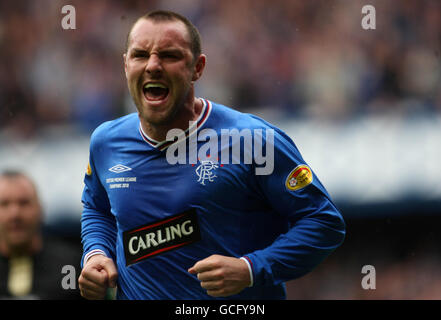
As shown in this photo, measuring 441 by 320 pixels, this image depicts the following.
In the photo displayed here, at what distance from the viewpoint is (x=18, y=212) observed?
3.89 meters

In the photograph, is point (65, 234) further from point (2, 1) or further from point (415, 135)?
point (415, 135)

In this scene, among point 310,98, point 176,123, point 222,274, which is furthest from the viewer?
point 310,98

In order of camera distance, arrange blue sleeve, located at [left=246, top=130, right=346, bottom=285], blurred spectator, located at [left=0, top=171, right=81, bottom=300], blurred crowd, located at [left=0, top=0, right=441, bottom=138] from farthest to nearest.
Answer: blurred crowd, located at [left=0, top=0, right=441, bottom=138] → blurred spectator, located at [left=0, top=171, right=81, bottom=300] → blue sleeve, located at [left=246, top=130, right=346, bottom=285]

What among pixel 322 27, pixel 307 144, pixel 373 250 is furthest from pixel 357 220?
pixel 322 27

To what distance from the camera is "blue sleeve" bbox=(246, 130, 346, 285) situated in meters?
2.07

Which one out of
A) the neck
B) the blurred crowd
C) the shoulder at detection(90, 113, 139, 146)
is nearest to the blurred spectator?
the blurred crowd

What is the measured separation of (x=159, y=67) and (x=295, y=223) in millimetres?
737

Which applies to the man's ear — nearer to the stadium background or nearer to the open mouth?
the open mouth

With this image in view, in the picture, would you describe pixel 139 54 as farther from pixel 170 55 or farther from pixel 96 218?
pixel 96 218

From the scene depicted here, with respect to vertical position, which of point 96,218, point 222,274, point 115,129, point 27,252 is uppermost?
point 115,129

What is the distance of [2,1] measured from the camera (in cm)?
486

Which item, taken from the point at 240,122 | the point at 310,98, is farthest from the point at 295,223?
the point at 310,98

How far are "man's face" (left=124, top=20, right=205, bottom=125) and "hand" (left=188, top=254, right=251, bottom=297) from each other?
0.55 metres

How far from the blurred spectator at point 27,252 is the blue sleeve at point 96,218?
133 cm
